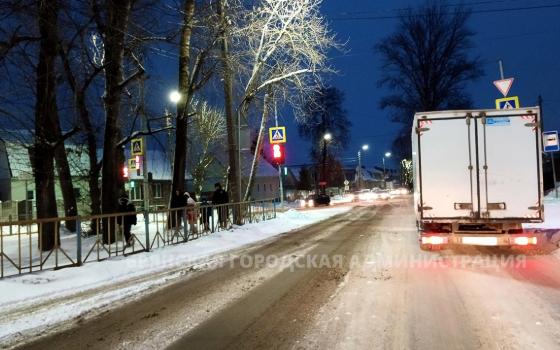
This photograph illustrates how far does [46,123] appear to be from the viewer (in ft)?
44.8

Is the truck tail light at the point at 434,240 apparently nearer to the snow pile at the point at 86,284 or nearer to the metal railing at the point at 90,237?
the snow pile at the point at 86,284

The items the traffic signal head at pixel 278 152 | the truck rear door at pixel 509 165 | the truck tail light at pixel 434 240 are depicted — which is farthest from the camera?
the traffic signal head at pixel 278 152

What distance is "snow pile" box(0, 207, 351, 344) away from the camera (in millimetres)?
7227

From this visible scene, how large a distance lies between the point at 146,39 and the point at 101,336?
9.36 metres

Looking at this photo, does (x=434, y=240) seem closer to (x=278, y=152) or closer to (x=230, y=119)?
(x=230, y=119)

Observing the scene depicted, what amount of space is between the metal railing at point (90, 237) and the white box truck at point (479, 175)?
7146 millimetres

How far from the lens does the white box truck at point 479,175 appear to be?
1051 centimetres

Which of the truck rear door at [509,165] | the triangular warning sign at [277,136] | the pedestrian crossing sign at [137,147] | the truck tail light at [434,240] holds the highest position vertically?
the triangular warning sign at [277,136]

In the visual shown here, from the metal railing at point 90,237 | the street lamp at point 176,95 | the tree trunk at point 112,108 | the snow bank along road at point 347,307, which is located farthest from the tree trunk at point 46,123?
the street lamp at point 176,95

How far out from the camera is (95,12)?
37.0ft

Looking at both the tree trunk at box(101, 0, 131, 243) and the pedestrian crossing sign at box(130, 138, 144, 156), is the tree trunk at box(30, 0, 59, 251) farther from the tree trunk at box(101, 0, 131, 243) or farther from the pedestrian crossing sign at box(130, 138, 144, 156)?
the pedestrian crossing sign at box(130, 138, 144, 156)

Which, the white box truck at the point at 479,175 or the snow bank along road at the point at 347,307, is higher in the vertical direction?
the white box truck at the point at 479,175

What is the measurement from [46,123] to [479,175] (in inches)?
425

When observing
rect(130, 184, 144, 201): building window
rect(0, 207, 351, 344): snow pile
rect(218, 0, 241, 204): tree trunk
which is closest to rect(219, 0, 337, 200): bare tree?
rect(218, 0, 241, 204): tree trunk
